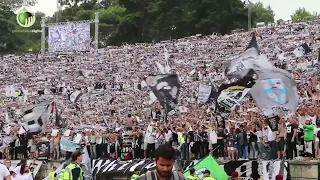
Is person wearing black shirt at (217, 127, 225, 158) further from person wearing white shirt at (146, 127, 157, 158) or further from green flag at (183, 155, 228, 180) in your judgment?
green flag at (183, 155, 228, 180)

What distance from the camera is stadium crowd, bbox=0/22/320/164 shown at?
65.2 ft

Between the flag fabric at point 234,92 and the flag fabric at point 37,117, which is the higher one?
the flag fabric at point 234,92

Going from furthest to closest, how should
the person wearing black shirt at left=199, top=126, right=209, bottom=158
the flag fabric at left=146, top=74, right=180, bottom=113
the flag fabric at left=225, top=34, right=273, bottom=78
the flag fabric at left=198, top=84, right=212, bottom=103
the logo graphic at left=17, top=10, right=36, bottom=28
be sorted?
the logo graphic at left=17, top=10, right=36, bottom=28, the flag fabric at left=198, top=84, right=212, bottom=103, the person wearing black shirt at left=199, top=126, right=209, bottom=158, the flag fabric at left=146, top=74, right=180, bottom=113, the flag fabric at left=225, top=34, right=273, bottom=78

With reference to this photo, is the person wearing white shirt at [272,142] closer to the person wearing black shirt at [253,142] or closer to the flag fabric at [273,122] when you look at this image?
the flag fabric at [273,122]

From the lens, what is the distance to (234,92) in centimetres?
1823

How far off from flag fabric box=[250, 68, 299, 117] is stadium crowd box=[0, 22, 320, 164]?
224 cm

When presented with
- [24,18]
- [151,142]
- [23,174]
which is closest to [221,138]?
[151,142]

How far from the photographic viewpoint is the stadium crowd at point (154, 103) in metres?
19.9

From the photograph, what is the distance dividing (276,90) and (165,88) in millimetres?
5233

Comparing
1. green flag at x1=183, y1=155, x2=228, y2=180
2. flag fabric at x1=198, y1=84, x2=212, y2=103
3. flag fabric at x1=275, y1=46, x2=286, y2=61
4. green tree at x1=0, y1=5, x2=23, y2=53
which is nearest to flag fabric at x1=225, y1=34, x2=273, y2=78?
green flag at x1=183, y1=155, x2=228, y2=180

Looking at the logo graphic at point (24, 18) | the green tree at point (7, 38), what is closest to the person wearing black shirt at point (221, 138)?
the logo graphic at point (24, 18)

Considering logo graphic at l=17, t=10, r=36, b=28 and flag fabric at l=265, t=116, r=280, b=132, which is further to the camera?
logo graphic at l=17, t=10, r=36, b=28

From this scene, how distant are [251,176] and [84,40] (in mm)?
40405

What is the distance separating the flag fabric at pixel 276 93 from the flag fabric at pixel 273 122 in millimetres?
1814
